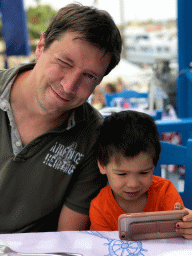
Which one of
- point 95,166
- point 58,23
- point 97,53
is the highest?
point 58,23

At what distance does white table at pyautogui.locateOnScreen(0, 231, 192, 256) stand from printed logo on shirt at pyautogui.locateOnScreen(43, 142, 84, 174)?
1.38 ft

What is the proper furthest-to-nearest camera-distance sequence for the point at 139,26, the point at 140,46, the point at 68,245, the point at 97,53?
the point at 139,26 < the point at 140,46 < the point at 97,53 < the point at 68,245

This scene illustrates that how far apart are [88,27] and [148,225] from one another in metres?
0.77

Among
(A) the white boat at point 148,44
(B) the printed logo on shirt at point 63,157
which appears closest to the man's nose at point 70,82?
(B) the printed logo on shirt at point 63,157

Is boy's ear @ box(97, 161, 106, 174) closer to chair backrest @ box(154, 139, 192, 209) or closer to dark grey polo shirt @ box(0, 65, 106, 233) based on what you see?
dark grey polo shirt @ box(0, 65, 106, 233)

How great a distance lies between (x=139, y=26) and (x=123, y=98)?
3306cm

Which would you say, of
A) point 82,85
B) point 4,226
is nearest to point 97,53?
point 82,85

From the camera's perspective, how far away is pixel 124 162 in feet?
3.88

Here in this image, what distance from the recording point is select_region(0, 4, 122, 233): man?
115 cm

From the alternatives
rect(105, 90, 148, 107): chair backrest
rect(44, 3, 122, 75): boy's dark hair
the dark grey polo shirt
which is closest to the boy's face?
the dark grey polo shirt

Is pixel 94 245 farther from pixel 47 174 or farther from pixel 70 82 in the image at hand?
pixel 70 82

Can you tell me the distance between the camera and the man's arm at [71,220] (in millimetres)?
1315

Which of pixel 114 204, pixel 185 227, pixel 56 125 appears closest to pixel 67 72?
pixel 56 125

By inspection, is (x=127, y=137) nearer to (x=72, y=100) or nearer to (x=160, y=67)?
(x=72, y=100)
